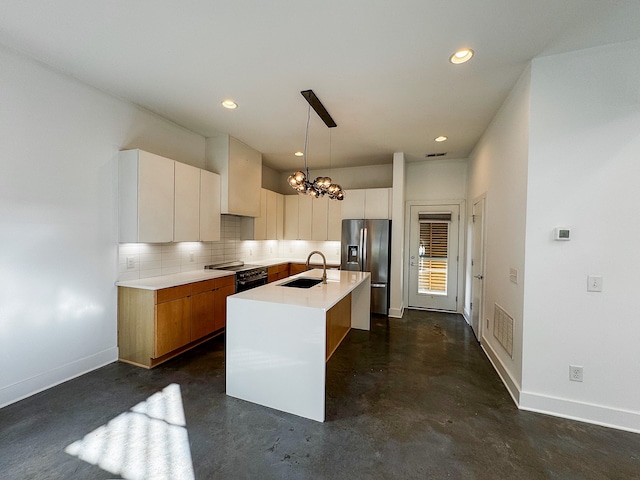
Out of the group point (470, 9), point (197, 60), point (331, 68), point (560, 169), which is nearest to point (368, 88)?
point (331, 68)

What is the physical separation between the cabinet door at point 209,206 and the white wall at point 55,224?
959 millimetres

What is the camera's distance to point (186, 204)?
350 centimetres

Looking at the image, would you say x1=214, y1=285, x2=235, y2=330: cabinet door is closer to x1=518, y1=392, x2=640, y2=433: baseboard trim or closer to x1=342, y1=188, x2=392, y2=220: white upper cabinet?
x1=342, y1=188, x2=392, y2=220: white upper cabinet

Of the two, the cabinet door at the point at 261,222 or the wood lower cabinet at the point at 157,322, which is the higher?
the cabinet door at the point at 261,222

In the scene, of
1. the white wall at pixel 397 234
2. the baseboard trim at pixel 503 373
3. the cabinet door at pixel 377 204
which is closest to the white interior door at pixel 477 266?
the baseboard trim at pixel 503 373

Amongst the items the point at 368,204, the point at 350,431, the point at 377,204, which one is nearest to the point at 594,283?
the point at 350,431

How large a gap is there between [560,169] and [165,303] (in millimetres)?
3900

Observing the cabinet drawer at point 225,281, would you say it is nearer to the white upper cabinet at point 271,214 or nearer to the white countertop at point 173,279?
the white countertop at point 173,279

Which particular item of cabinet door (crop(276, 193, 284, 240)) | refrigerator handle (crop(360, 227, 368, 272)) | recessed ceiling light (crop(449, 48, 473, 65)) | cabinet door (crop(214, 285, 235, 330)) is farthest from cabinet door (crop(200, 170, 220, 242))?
recessed ceiling light (crop(449, 48, 473, 65))

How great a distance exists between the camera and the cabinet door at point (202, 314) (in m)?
3.32

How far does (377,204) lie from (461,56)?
9.59ft

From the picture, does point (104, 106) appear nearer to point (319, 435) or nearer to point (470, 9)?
point (470, 9)

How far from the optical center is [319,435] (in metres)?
1.94

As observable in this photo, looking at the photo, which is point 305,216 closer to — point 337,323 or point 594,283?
point 337,323
